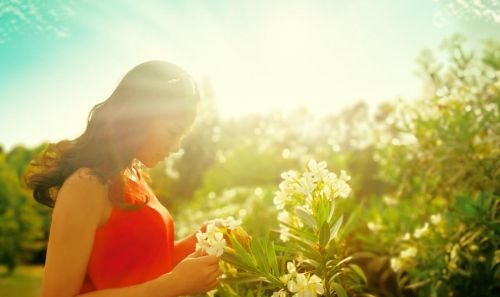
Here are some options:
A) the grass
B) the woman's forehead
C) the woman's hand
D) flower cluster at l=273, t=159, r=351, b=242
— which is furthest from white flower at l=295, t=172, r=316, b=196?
the grass

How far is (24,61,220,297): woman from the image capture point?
1293mm

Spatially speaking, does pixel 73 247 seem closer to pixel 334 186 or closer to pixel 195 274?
pixel 195 274

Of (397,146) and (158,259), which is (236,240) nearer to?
(158,259)

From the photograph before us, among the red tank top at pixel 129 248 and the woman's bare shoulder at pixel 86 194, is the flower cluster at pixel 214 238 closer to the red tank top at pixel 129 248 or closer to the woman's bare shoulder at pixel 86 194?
the red tank top at pixel 129 248

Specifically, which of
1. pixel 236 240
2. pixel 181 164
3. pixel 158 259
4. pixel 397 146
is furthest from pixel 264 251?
pixel 181 164

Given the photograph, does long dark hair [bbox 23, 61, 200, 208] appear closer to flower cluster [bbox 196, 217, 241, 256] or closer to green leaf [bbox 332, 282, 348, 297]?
flower cluster [bbox 196, 217, 241, 256]

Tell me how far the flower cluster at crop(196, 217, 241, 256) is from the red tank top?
0.64 feet

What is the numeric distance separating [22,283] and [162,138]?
21768 mm

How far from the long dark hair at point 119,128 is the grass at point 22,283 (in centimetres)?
1664

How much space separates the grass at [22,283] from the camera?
1649cm

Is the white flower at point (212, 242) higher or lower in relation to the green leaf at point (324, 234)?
higher

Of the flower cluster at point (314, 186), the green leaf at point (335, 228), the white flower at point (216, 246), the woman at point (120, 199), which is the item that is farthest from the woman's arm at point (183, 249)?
the green leaf at point (335, 228)

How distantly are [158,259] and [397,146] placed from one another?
319 cm

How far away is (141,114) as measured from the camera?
1547 mm
